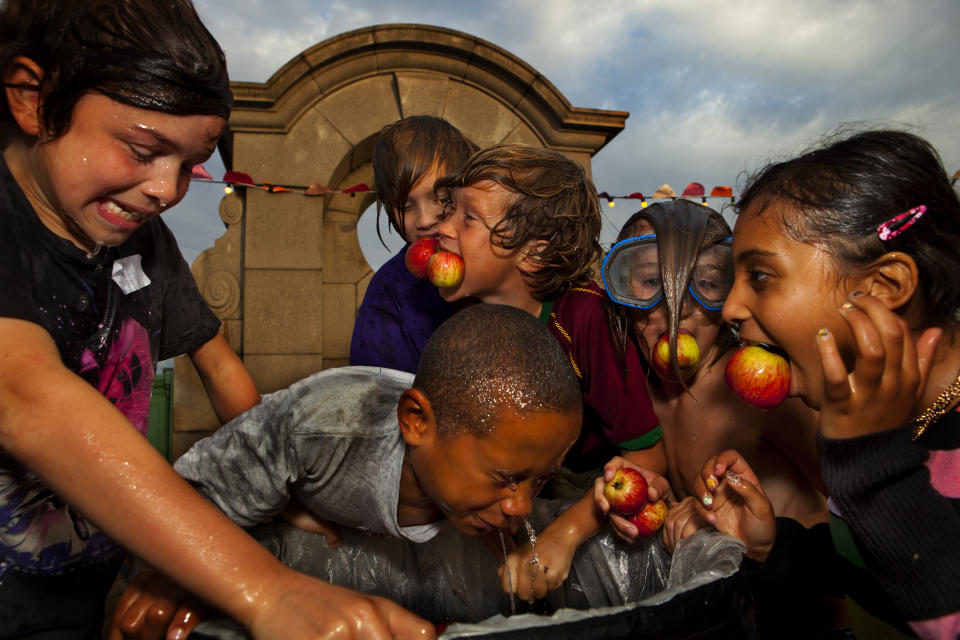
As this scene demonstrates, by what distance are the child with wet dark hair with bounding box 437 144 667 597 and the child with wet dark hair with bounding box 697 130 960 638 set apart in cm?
47

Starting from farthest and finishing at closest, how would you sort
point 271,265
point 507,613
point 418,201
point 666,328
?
point 271,265
point 418,201
point 666,328
point 507,613

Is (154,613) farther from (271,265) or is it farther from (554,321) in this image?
(271,265)

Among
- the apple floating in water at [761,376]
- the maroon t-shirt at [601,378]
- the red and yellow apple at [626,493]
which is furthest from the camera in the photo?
the maroon t-shirt at [601,378]

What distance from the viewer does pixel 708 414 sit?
2.53 metres

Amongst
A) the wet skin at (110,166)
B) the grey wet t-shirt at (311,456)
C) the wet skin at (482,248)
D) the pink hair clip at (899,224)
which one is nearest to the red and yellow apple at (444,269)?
the wet skin at (482,248)

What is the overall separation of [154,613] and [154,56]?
1414 millimetres

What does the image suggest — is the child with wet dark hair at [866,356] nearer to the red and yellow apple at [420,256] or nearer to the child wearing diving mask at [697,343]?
the child wearing diving mask at [697,343]

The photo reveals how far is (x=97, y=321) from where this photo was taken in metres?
1.80

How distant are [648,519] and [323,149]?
610cm

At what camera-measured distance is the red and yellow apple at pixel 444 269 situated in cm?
246

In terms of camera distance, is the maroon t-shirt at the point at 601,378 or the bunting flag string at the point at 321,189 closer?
the maroon t-shirt at the point at 601,378

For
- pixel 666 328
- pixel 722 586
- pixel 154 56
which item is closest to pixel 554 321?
pixel 666 328

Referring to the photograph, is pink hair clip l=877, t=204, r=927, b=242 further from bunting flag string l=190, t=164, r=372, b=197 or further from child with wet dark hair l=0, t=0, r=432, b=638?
bunting flag string l=190, t=164, r=372, b=197

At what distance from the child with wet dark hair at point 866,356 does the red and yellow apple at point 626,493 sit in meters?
0.19
